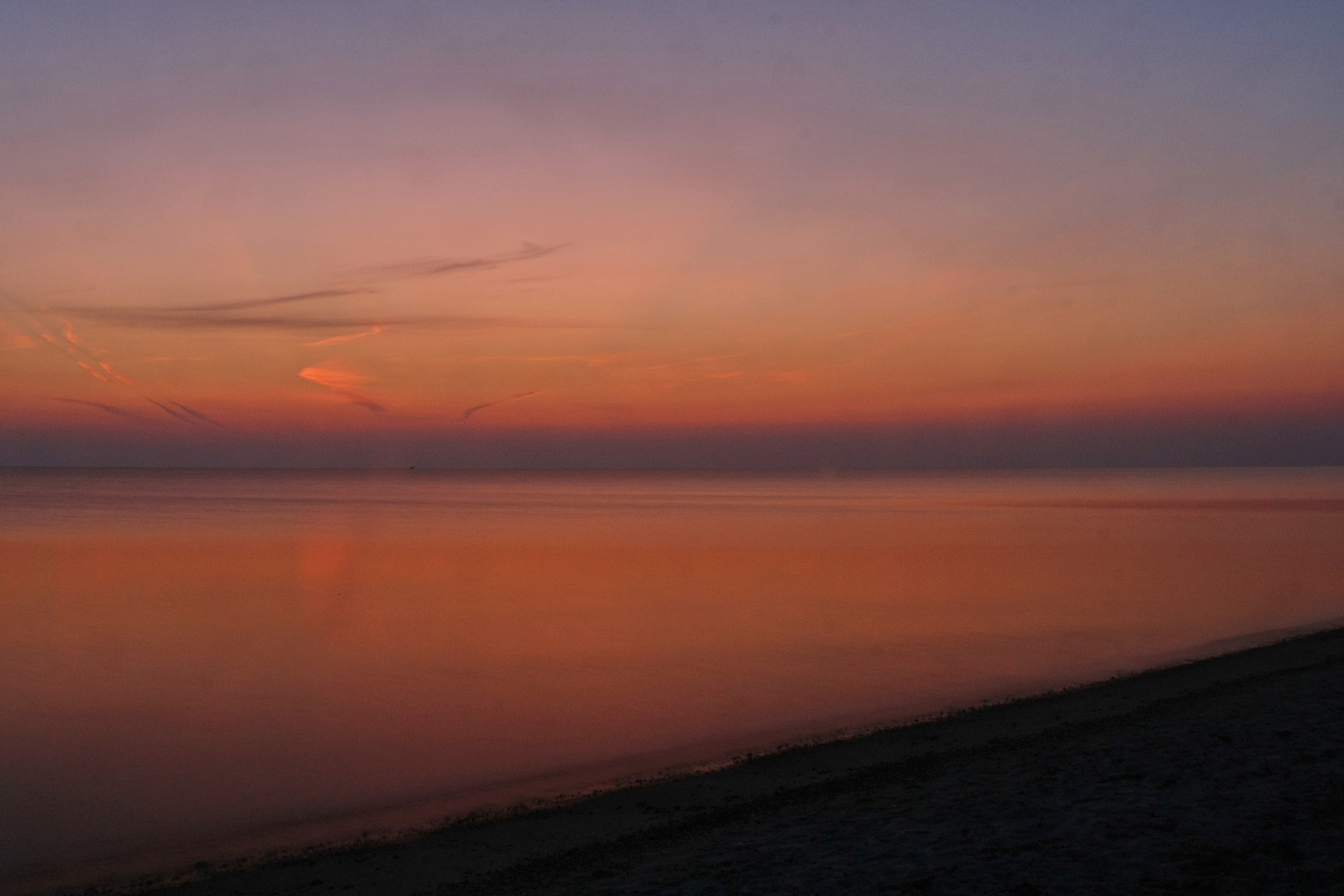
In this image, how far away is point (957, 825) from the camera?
9062mm

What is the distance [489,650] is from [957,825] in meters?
14.6

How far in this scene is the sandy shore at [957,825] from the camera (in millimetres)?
7734

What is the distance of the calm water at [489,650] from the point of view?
500 inches

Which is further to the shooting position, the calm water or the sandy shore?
the calm water

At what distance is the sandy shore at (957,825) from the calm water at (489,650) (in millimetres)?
1567

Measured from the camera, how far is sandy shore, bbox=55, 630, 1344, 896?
7734 mm

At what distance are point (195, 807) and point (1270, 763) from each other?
39.0 feet

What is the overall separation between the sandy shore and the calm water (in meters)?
1.57

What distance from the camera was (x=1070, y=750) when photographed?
11.5 m

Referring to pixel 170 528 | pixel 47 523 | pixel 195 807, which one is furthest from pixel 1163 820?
pixel 47 523

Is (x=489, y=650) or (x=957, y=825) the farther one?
(x=489, y=650)

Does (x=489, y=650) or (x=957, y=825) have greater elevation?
(x=957, y=825)

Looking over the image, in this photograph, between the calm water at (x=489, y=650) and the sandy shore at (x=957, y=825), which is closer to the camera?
the sandy shore at (x=957, y=825)

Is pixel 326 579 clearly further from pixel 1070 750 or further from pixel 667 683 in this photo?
pixel 1070 750
